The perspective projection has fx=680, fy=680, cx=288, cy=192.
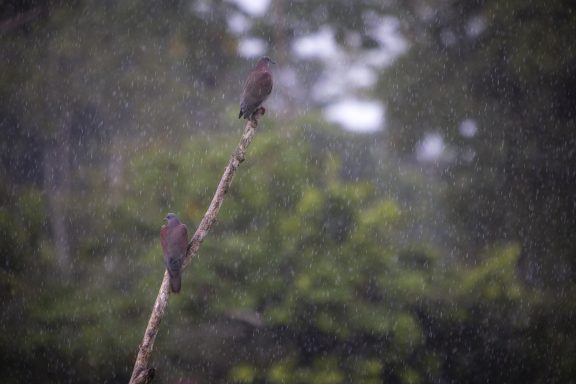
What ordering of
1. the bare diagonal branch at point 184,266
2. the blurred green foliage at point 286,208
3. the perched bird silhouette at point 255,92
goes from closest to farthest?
the bare diagonal branch at point 184,266 < the perched bird silhouette at point 255,92 < the blurred green foliage at point 286,208

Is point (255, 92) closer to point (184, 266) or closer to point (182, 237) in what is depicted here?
point (182, 237)

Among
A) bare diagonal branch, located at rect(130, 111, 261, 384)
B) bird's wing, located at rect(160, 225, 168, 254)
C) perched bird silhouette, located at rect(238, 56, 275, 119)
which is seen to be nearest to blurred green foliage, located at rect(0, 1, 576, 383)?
perched bird silhouette, located at rect(238, 56, 275, 119)

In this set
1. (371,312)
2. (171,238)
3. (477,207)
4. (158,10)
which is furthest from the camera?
(158,10)

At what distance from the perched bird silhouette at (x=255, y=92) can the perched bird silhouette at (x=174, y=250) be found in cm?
106

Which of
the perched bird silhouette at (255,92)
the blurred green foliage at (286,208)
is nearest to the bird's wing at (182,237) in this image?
the perched bird silhouette at (255,92)

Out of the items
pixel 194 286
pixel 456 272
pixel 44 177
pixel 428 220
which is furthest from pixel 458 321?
pixel 44 177

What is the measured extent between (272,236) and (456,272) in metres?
2.28

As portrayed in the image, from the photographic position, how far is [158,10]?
11.1m

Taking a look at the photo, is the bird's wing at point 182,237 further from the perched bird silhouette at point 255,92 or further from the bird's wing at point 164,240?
the perched bird silhouette at point 255,92

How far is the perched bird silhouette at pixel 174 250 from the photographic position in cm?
410

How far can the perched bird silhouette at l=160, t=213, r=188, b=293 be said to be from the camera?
13.4ft

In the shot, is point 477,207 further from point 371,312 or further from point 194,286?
point 194,286

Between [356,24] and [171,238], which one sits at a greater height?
[356,24]

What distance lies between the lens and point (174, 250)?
4.25 meters
